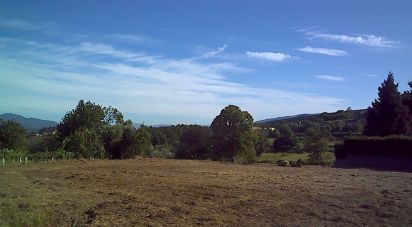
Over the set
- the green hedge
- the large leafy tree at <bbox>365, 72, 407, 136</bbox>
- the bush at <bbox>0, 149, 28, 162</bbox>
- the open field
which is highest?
the large leafy tree at <bbox>365, 72, 407, 136</bbox>

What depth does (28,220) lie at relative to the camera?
32.8 feet

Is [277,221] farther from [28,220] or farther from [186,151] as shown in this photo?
[186,151]

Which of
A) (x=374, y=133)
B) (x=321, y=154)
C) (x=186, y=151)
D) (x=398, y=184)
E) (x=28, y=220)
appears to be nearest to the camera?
(x=28, y=220)

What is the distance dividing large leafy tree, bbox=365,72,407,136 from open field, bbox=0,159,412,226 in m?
29.3

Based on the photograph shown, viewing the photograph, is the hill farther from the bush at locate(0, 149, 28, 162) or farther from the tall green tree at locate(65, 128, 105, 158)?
the bush at locate(0, 149, 28, 162)

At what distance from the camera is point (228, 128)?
58.8 meters

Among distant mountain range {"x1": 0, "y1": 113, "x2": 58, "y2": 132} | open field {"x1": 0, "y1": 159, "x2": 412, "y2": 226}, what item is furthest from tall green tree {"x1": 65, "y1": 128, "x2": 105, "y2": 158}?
open field {"x1": 0, "y1": 159, "x2": 412, "y2": 226}

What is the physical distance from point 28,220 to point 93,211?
14.0 feet

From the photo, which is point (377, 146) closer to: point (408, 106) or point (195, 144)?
point (408, 106)

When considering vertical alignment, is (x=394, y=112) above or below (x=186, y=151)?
above

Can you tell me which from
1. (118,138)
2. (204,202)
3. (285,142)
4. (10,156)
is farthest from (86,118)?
(204,202)

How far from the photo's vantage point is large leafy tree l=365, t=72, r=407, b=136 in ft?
168

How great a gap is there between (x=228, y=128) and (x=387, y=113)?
19149 millimetres

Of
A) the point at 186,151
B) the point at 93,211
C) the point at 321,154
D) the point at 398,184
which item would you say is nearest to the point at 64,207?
the point at 93,211
